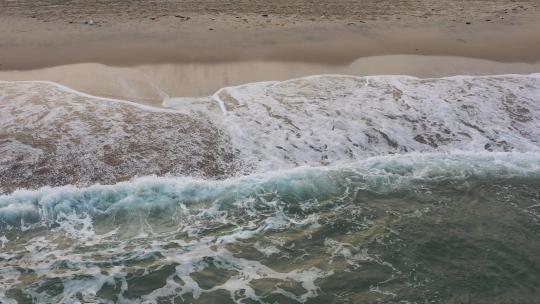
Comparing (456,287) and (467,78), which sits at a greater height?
(467,78)

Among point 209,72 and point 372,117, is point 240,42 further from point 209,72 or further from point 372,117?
point 372,117

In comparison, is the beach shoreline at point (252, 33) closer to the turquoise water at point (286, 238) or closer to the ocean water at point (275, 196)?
the ocean water at point (275, 196)

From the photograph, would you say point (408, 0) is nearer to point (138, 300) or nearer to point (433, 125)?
point (433, 125)

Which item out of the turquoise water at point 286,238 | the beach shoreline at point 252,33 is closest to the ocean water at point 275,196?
the turquoise water at point 286,238

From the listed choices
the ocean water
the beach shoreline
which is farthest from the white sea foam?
the beach shoreline

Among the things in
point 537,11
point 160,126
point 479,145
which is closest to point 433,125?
point 479,145

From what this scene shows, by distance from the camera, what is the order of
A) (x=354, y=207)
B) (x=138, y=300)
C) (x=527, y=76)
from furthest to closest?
1. (x=527, y=76)
2. (x=354, y=207)
3. (x=138, y=300)

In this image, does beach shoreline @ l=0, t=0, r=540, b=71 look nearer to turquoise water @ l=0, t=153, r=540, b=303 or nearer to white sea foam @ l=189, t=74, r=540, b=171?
white sea foam @ l=189, t=74, r=540, b=171
